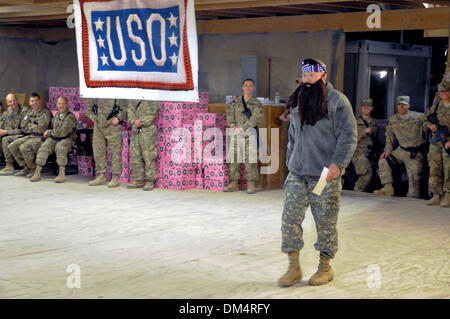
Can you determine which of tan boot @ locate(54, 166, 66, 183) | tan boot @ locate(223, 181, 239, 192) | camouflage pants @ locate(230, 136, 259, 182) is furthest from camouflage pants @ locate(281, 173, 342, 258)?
tan boot @ locate(54, 166, 66, 183)

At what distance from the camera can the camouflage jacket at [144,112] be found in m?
8.78

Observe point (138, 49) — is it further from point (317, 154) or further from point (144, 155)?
point (317, 154)

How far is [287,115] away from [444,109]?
2088 millimetres

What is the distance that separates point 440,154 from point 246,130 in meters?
2.41

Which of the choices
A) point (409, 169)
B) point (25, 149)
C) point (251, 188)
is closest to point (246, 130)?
point (251, 188)

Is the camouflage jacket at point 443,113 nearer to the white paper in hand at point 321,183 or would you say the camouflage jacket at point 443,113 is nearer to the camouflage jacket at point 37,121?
the white paper in hand at point 321,183

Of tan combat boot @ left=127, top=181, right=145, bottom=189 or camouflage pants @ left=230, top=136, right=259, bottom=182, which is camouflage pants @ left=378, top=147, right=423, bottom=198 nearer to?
camouflage pants @ left=230, top=136, right=259, bottom=182

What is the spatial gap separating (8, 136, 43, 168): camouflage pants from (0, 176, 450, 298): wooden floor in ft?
4.32

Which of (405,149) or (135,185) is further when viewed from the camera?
(135,185)

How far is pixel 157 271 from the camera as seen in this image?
494 cm

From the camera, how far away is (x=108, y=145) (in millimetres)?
9336

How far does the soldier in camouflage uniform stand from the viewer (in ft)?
34.2

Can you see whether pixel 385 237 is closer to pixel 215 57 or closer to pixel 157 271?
pixel 157 271

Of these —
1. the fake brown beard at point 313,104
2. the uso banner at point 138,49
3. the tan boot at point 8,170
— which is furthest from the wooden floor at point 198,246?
the tan boot at point 8,170
